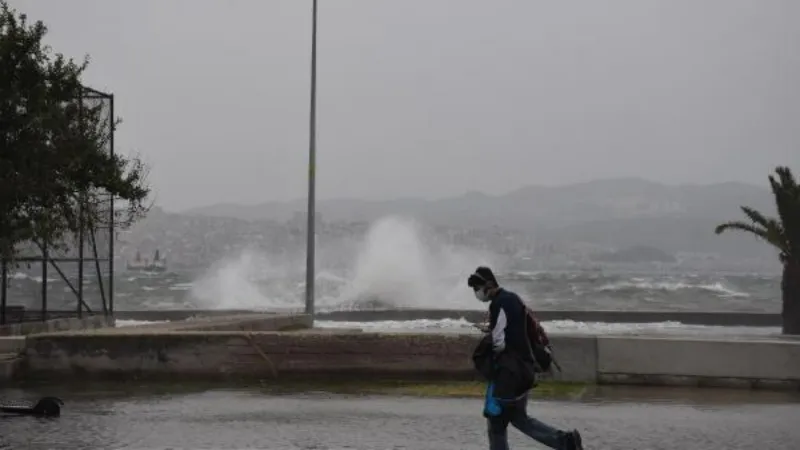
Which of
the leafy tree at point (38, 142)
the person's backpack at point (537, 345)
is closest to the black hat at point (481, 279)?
the person's backpack at point (537, 345)

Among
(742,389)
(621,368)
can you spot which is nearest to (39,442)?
(621,368)

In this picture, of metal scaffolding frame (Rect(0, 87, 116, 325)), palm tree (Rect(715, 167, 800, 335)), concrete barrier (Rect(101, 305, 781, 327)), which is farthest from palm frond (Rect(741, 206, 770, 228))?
metal scaffolding frame (Rect(0, 87, 116, 325))

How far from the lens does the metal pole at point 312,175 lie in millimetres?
24000

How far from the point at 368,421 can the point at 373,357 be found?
322 centimetres

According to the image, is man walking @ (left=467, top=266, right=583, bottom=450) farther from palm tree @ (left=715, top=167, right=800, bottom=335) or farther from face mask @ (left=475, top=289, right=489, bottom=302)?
palm tree @ (left=715, top=167, right=800, bottom=335)

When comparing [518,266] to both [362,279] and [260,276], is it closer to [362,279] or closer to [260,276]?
[260,276]

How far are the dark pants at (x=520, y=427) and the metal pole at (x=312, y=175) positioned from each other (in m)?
16.1

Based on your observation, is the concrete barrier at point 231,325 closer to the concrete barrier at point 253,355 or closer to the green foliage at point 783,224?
the concrete barrier at point 253,355

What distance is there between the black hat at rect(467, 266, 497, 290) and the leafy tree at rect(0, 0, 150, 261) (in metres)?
5.71

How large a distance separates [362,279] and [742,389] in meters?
63.4

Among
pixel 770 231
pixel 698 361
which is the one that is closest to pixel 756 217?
pixel 770 231

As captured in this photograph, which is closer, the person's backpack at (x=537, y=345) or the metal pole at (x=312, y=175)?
the person's backpack at (x=537, y=345)

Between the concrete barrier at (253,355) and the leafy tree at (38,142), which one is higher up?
the leafy tree at (38,142)

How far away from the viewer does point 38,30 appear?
13.1m
